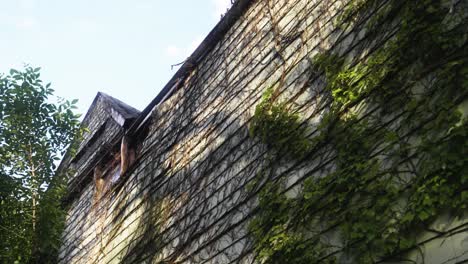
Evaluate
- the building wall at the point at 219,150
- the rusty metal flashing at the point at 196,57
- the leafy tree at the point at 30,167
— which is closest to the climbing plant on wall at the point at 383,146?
the building wall at the point at 219,150

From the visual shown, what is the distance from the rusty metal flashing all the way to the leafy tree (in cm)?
144

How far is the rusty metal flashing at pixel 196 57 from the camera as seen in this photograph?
17.9ft

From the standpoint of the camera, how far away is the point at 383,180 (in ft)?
8.84

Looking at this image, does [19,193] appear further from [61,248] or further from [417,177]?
[417,177]

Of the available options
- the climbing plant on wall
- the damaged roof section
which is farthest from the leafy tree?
the climbing plant on wall

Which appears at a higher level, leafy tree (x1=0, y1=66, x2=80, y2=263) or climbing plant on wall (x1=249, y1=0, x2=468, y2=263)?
leafy tree (x1=0, y1=66, x2=80, y2=263)

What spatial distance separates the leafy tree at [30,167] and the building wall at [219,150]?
90cm

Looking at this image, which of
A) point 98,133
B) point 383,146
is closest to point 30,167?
point 98,133

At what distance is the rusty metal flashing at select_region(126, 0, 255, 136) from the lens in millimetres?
5463

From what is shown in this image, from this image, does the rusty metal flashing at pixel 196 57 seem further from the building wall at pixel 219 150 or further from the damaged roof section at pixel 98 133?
the damaged roof section at pixel 98 133

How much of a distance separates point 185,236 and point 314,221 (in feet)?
6.30

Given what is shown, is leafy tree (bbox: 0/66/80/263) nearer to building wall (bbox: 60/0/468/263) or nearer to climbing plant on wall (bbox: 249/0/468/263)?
building wall (bbox: 60/0/468/263)

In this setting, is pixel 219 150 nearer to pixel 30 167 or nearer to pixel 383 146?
pixel 383 146

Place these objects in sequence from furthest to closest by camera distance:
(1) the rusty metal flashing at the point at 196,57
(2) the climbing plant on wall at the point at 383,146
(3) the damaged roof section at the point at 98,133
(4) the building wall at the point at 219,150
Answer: (3) the damaged roof section at the point at 98,133
(1) the rusty metal flashing at the point at 196,57
(4) the building wall at the point at 219,150
(2) the climbing plant on wall at the point at 383,146
